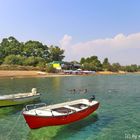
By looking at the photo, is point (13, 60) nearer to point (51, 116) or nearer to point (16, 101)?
point (16, 101)

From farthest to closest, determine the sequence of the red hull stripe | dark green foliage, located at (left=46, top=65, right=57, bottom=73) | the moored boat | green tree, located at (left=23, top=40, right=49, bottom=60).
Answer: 1. green tree, located at (left=23, top=40, right=49, bottom=60)
2. dark green foliage, located at (left=46, top=65, right=57, bottom=73)
3. the moored boat
4. the red hull stripe

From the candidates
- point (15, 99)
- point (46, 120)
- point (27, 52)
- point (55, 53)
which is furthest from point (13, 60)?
point (46, 120)

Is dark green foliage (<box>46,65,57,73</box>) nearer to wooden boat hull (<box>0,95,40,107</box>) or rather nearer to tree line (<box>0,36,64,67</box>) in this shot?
tree line (<box>0,36,64,67</box>)

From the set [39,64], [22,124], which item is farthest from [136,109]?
[39,64]

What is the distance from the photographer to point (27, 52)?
531 ft

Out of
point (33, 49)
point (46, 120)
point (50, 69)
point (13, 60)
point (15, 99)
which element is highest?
point (33, 49)

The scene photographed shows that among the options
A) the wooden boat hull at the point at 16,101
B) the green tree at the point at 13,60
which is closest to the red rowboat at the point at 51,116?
the wooden boat hull at the point at 16,101

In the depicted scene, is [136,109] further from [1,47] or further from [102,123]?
[1,47]

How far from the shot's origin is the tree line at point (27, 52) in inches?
5694

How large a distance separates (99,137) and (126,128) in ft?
12.6

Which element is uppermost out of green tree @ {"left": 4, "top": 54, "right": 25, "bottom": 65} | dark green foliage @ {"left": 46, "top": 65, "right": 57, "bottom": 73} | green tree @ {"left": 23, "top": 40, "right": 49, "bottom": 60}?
green tree @ {"left": 23, "top": 40, "right": 49, "bottom": 60}

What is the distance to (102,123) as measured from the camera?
24.8 metres

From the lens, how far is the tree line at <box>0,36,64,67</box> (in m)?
145

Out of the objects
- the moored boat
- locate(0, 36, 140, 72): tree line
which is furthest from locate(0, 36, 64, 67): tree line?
the moored boat
